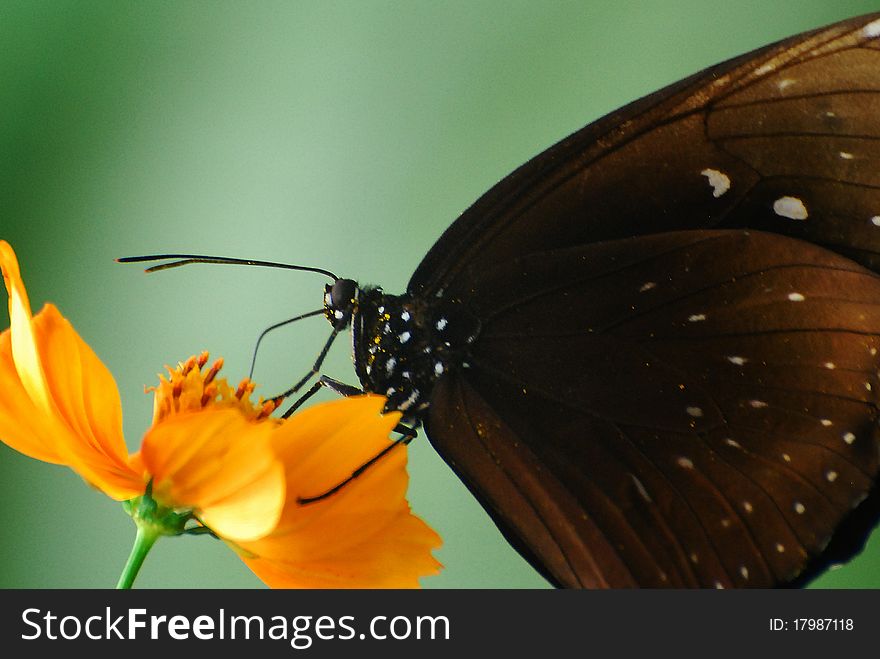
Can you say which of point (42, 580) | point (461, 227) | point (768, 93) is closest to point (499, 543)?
point (42, 580)

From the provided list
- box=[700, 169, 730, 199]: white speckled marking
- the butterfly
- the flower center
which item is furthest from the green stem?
box=[700, 169, 730, 199]: white speckled marking

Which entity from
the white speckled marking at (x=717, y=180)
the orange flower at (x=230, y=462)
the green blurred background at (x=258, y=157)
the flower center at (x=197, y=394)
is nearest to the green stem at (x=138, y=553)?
the orange flower at (x=230, y=462)

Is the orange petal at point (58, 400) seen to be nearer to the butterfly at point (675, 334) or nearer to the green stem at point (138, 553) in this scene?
the green stem at point (138, 553)

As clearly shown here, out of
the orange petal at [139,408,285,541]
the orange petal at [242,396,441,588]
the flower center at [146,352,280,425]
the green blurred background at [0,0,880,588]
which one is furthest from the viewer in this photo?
the green blurred background at [0,0,880,588]

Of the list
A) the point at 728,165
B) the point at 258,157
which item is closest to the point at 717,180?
the point at 728,165

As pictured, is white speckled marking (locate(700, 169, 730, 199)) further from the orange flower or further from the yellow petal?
the yellow petal

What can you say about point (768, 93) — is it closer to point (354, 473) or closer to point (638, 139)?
point (638, 139)

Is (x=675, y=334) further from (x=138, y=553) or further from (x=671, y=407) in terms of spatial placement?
(x=138, y=553)

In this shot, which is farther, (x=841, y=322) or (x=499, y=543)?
(x=499, y=543)
